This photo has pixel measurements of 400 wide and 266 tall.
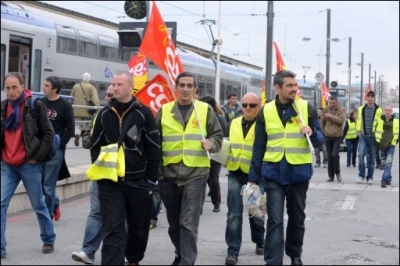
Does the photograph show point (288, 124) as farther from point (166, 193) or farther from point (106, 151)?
point (106, 151)

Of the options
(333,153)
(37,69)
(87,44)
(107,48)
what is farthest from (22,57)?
(333,153)

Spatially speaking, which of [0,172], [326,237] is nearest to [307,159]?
[326,237]

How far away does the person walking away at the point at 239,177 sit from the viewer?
23.2ft

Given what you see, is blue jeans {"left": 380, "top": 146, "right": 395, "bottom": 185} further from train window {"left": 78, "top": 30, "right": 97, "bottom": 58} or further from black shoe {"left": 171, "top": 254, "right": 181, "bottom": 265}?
train window {"left": 78, "top": 30, "right": 97, "bottom": 58}

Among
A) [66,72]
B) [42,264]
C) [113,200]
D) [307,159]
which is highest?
[66,72]

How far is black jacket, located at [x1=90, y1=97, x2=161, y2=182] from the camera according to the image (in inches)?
237

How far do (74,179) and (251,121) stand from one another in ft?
15.3

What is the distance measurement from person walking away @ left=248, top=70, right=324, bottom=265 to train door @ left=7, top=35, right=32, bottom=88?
47.2 ft

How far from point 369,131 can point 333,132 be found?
87cm

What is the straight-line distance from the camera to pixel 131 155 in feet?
19.7

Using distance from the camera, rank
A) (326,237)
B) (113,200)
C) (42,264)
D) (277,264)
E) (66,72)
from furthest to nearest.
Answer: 1. (66,72)
2. (326,237)
3. (42,264)
4. (277,264)
5. (113,200)

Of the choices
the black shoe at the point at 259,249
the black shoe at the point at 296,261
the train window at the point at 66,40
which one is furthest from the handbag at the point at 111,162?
the train window at the point at 66,40

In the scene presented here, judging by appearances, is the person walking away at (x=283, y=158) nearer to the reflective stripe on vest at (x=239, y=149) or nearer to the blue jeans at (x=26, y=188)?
the reflective stripe on vest at (x=239, y=149)

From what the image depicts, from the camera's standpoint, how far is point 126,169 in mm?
5957
